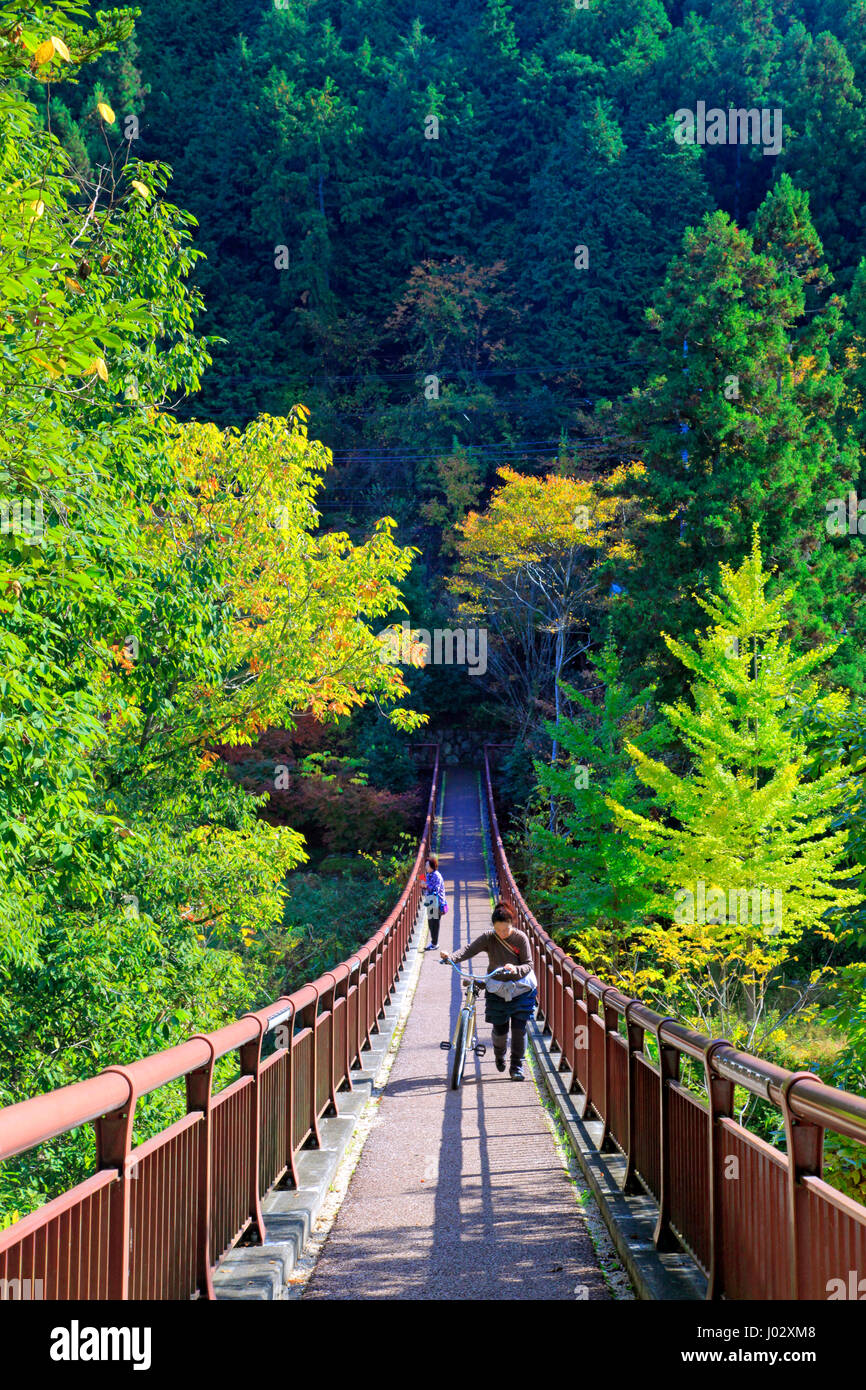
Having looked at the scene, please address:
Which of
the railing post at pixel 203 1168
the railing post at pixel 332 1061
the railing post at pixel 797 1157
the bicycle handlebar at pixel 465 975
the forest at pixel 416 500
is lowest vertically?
the railing post at pixel 332 1061

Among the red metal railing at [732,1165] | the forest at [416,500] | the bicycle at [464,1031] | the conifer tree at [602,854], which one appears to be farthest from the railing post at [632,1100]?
the conifer tree at [602,854]

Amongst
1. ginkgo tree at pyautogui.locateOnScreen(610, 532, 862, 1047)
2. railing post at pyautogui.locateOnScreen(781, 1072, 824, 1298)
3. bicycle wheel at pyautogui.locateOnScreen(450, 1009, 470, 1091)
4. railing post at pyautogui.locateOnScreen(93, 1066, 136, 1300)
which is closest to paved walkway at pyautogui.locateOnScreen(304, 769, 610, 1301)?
bicycle wheel at pyautogui.locateOnScreen(450, 1009, 470, 1091)

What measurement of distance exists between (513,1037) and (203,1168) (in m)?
6.30

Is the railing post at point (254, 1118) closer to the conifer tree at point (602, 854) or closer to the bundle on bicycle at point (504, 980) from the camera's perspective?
the bundle on bicycle at point (504, 980)

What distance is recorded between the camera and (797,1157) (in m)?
2.96

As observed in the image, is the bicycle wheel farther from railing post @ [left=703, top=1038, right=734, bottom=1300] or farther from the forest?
railing post @ [left=703, top=1038, right=734, bottom=1300]

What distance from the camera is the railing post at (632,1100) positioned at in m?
5.95

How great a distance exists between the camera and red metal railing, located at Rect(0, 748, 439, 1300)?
2.53 metres

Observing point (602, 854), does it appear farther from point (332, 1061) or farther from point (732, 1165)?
point (732, 1165)

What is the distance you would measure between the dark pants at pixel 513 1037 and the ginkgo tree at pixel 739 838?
4632 millimetres

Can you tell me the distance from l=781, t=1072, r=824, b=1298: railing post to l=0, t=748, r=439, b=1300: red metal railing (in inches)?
71.8

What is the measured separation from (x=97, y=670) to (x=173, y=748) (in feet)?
11.3

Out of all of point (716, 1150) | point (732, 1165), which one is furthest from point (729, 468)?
point (732, 1165)
